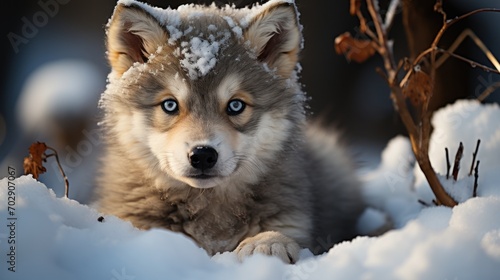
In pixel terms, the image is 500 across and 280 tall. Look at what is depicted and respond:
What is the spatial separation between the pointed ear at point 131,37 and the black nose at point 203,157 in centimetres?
55

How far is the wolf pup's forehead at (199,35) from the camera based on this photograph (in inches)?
95.6

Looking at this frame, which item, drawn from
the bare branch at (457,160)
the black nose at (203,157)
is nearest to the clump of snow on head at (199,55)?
the black nose at (203,157)

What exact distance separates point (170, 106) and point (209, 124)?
0.68 feet

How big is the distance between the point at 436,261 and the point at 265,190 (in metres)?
1.08

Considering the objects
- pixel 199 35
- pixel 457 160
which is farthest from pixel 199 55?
pixel 457 160

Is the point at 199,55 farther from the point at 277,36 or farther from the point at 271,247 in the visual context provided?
the point at 271,247

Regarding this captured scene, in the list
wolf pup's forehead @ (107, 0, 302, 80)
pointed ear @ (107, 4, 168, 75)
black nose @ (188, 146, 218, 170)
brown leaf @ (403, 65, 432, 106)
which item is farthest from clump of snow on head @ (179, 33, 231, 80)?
brown leaf @ (403, 65, 432, 106)

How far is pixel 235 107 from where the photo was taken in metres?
2.46

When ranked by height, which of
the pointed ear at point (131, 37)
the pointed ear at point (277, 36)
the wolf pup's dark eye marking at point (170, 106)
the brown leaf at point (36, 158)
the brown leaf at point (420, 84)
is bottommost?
the brown leaf at point (420, 84)

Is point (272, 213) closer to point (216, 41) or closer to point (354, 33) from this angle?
point (216, 41)

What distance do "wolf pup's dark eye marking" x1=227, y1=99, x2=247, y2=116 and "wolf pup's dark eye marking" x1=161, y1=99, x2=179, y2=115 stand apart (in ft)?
0.69

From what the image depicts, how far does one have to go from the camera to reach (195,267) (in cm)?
174

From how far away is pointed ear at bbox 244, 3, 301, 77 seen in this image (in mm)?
2562

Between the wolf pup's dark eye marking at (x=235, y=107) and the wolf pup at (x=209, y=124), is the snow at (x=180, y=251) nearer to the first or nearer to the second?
the wolf pup at (x=209, y=124)
